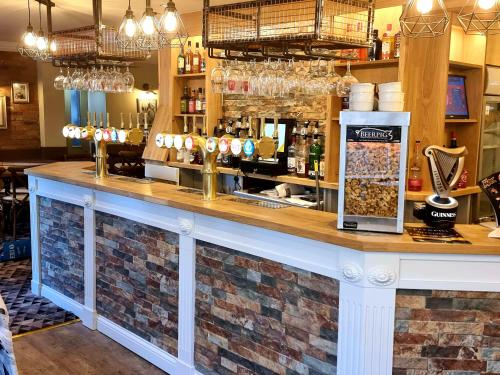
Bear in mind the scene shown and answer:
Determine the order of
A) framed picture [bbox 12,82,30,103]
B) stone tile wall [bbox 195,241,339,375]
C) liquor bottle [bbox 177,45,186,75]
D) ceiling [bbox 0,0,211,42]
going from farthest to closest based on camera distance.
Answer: framed picture [bbox 12,82,30,103] < liquor bottle [bbox 177,45,186,75] < ceiling [bbox 0,0,211,42] < stone tile wall [bbox 195,241,339,375]

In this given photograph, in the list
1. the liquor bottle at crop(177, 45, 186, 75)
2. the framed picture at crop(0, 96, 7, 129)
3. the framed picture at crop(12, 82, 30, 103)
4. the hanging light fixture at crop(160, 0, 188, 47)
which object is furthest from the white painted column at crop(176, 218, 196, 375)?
the framed picture at crop(12, 82, 30, 103)

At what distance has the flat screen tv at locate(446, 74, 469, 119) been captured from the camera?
14.6 feet

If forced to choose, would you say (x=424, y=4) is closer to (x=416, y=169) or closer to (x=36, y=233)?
(x=416, y=169)

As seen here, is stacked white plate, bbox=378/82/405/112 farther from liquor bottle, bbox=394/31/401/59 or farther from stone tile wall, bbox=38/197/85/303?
stone tile wall, bbox=38/197/85/303

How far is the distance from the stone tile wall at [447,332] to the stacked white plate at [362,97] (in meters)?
0.82

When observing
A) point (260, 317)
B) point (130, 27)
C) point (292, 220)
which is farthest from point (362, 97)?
point (130, 27)

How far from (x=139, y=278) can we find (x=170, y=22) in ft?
5.51

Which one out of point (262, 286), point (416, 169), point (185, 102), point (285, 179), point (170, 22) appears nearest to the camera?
point (262, 286)

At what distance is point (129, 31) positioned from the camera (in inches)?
144

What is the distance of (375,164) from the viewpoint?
2.43 m

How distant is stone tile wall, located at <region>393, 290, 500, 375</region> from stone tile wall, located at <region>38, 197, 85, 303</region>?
273 cm

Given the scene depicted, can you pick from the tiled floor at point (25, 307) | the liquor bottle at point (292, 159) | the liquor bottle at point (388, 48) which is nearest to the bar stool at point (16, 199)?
the tiled floor at point (25, 307)

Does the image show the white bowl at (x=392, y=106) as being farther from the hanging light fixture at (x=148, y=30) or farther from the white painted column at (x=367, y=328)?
the hanging light fixture at (x=148, y=30)

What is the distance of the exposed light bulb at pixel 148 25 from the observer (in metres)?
3.50
